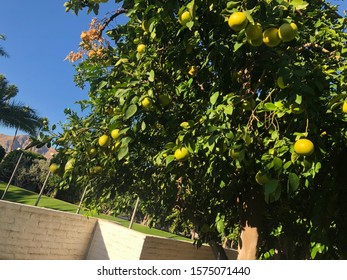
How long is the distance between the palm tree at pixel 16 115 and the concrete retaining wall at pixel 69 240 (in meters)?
15.1

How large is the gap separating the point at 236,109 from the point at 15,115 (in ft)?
76.5

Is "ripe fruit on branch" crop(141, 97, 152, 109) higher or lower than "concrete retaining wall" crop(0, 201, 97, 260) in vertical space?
higher

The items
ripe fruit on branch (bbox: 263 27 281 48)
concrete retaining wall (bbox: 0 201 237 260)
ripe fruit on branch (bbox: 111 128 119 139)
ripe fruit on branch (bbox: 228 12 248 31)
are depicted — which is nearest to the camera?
ripe fruit on branch (bbox: 228 12 248 31)

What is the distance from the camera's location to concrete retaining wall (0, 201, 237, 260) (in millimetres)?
8594

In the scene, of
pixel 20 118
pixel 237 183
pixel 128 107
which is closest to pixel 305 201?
pixel 237 183

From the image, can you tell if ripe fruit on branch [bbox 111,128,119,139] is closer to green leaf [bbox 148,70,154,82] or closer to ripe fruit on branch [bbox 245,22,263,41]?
green leaf [bbox 148,70,154,82]

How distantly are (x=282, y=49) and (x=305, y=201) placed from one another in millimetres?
2261

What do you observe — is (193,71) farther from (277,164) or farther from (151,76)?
(277,164)

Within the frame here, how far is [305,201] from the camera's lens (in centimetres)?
409

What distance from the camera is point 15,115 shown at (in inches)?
→ 909

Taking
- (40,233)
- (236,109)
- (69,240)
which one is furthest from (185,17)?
(69,240)

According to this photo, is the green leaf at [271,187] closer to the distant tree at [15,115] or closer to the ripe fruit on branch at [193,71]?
the ripe fruit on branch at [193,71]

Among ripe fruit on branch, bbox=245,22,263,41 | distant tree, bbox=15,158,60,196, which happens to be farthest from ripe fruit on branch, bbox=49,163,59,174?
distant tree, bbox=15,158,60,196
